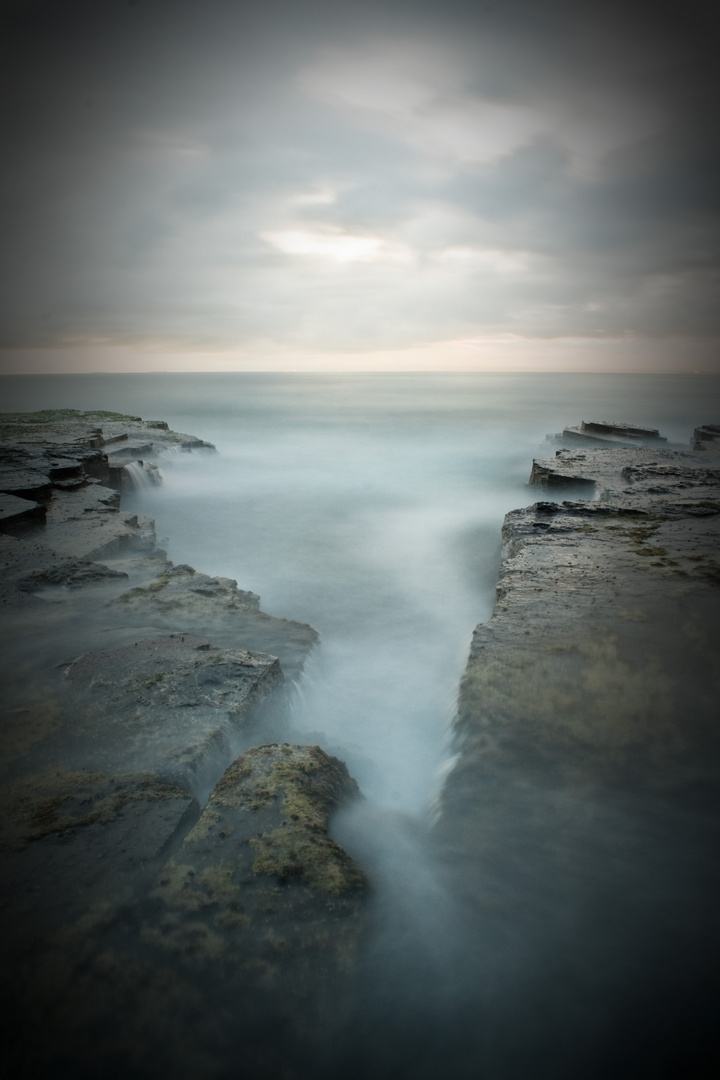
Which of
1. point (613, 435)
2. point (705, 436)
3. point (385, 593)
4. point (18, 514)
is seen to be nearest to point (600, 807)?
point (385, 593)

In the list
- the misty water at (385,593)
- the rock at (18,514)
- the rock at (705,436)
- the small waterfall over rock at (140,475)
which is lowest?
the misty water at (385,593)

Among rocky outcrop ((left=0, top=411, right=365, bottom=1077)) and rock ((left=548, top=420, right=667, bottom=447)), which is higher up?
rock ((left=548, top=420, right=667, bottom=447))

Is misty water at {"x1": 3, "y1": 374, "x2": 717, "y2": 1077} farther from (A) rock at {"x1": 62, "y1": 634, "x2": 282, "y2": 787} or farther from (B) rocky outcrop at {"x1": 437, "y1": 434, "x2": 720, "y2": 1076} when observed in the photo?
(A) rock at {"x1": 62, "y1": 634, "x2": 282, "y2": 787}

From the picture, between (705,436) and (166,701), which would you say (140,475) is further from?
(705,436)

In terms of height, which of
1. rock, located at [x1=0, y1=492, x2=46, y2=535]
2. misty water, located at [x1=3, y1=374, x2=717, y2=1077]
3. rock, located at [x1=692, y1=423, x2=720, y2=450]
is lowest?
misty water, located at [x1=3, y1=374, x2=717, y2=1077]

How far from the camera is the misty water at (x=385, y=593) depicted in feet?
6.17

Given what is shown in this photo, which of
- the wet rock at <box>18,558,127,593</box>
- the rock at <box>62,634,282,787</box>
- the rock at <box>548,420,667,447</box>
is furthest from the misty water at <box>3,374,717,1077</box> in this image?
the wet rock at <box>18,558,127,593</box>

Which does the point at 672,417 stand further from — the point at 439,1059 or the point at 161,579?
the point at 439,1059

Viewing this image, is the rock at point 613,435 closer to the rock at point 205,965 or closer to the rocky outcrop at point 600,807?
the rocky outcrop at point 600,807

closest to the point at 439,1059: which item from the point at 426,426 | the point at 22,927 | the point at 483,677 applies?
the point at 22,927

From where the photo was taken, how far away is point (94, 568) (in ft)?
15.9

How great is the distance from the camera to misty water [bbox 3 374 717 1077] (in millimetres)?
1880

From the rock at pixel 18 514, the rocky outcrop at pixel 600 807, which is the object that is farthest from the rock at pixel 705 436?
the rock at pixel 18 514

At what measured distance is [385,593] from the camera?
6.51 meters
